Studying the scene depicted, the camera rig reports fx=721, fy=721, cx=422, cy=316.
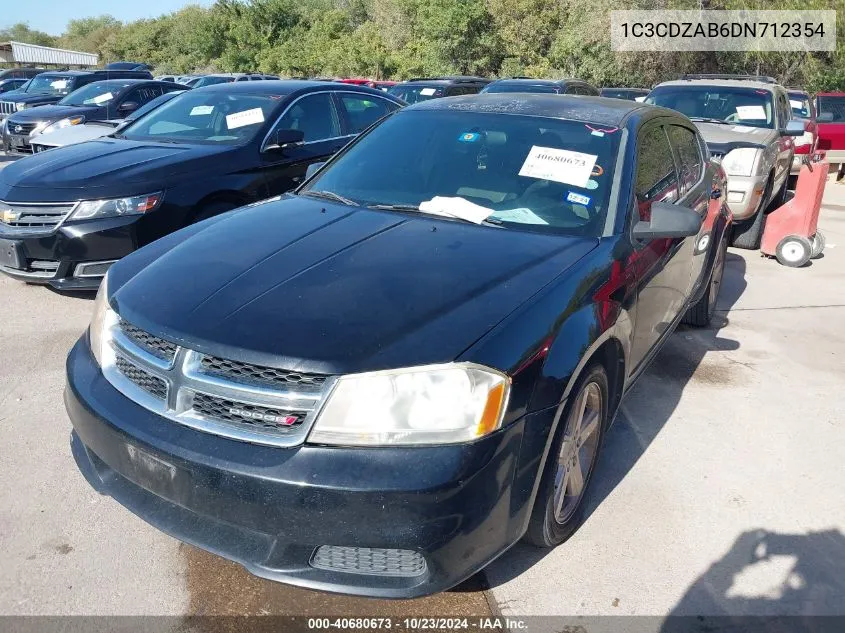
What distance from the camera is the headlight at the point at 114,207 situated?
5039mm

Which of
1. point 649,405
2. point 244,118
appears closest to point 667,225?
point 649,405

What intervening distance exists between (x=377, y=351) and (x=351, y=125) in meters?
5.13

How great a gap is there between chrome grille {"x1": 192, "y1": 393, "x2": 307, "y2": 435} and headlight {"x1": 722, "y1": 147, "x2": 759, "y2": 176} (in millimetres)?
6571

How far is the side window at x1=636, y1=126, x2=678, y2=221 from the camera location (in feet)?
11.1

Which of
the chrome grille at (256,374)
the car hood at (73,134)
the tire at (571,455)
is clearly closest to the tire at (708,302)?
the tire at (571,455)

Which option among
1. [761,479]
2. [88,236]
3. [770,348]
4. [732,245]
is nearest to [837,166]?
[732,245]

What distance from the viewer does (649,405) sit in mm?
4180

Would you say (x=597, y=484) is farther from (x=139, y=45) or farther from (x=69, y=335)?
(x=139, y=45)

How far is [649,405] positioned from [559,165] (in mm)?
1643

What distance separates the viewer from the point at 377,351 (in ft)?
7.14

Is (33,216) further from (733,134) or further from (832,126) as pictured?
(832,126)

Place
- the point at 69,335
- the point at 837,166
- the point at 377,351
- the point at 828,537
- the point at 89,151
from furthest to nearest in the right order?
the point at 837,166, the point at 89,151, the point at 69,335, the point at 828,537, the point at 377,351

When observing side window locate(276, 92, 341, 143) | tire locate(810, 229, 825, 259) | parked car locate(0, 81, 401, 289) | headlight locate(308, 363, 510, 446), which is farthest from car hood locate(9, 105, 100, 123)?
headlight locate(308, 363, 510, 446)

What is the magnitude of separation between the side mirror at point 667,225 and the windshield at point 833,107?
13.7 metres
